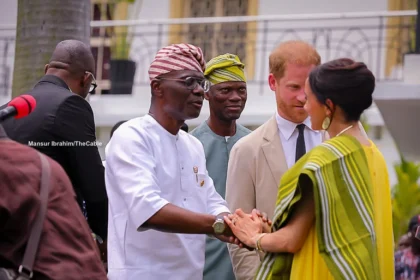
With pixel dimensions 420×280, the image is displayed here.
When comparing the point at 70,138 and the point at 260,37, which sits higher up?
the point at 260,37

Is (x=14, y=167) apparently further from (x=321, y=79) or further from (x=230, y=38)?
(x=230, y=38)

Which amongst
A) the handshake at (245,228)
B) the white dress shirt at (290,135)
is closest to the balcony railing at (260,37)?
the white dress shirt at (290,135)

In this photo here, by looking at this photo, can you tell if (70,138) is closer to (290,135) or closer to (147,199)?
(147,199)

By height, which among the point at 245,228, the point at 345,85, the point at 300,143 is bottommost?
the point at 245,228

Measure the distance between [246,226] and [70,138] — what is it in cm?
112

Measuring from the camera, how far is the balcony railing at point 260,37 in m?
15.6

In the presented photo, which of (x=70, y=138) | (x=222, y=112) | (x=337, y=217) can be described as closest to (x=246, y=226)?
(x=337, y=217)

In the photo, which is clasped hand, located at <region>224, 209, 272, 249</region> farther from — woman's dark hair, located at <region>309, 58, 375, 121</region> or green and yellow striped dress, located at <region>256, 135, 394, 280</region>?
woman's dark hair, located at <region>309, 58, 375, 121</region>

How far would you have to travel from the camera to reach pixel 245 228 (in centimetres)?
513

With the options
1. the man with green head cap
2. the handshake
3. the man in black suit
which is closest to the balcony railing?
the man with green head cap

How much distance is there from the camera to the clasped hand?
509 cm

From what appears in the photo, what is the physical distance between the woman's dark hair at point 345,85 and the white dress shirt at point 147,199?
0.88 metres

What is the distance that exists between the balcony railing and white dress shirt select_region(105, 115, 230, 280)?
31.3ft

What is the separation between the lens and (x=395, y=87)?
39.5ft
